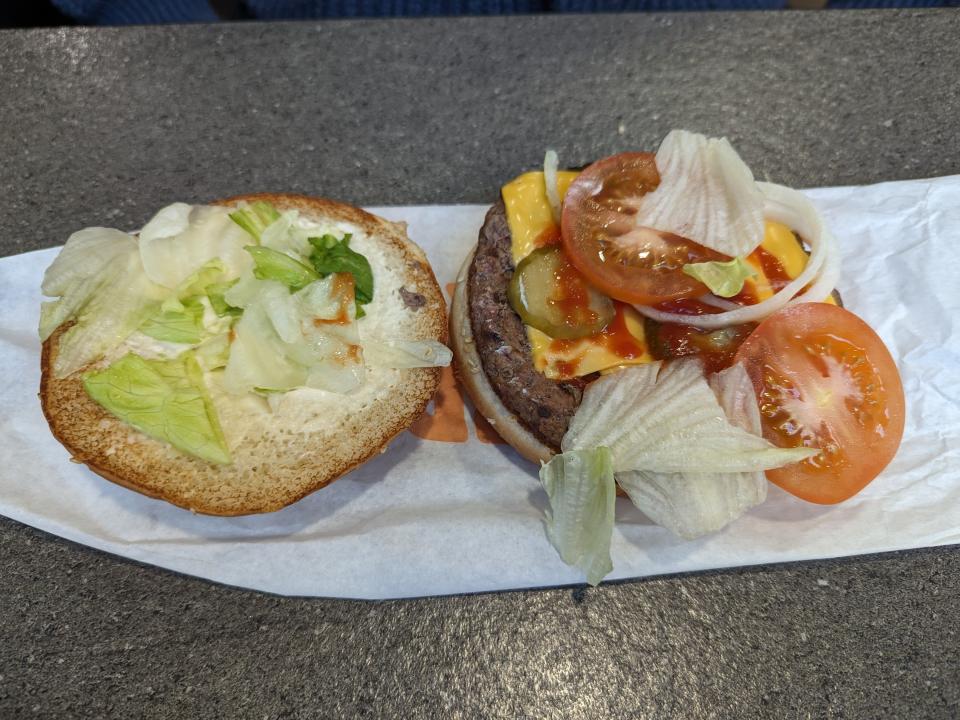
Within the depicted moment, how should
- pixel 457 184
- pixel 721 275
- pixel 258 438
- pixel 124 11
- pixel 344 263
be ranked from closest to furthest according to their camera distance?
pixel 721 275, pixel 258 438, pixel 344 263, pixel 457 184, pixel 124 11

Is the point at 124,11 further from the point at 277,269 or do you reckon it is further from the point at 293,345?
the point at 293,345

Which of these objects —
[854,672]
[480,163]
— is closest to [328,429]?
[480,163]

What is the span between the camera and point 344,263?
180cm

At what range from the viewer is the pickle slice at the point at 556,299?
5.43ft

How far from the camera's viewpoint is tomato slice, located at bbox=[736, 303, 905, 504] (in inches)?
65.1

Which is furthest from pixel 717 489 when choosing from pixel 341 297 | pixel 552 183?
pixel 341 297

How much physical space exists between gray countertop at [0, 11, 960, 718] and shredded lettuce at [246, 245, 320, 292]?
0.71 m

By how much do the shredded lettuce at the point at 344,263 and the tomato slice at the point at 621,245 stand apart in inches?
22.5

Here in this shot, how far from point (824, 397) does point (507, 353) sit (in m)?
0.83

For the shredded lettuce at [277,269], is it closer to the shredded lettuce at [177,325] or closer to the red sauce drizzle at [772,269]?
the shredded lettuce at [177,325]

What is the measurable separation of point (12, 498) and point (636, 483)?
1676 mm

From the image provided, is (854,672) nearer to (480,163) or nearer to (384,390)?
(384,390)

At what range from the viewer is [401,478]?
6.26 feet

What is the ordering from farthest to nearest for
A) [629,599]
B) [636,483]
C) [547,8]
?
[547,8], [629,599], [636,483]
